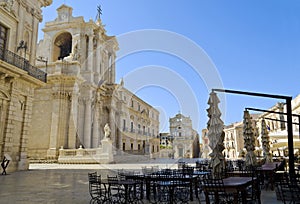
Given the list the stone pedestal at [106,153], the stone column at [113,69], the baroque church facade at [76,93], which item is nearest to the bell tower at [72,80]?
the baroque church facade at [76,93]

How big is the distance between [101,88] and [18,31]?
43.6 feet

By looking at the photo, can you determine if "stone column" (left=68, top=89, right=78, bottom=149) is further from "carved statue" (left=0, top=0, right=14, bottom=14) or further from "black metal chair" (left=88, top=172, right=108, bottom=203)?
"black metal chair" (left=88, top=172, right=108, bottom=203)

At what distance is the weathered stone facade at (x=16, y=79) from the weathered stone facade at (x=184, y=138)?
113 ft

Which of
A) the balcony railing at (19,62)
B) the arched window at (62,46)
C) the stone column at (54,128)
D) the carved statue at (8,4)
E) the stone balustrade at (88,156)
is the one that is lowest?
the stone balustrade at (88,156)

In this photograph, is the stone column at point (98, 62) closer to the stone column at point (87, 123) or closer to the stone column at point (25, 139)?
the stone column at point (87, 123)

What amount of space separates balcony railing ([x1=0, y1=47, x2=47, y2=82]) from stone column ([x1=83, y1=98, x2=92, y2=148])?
Result: 8.97 m

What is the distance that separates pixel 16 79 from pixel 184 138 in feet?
124

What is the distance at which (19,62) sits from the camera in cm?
1289

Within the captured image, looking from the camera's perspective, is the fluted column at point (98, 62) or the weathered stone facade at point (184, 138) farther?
the weathered stone facade at point (184, 138)

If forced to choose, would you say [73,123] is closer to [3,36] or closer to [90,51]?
[90,51]

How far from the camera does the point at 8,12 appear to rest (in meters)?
12.9

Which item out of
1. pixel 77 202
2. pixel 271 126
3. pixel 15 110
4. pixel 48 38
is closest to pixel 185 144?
pixel 271 126

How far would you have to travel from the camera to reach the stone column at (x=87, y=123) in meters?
22.6

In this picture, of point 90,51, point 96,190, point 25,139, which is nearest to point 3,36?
point 25,139
